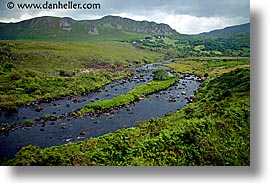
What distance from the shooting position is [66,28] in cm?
756

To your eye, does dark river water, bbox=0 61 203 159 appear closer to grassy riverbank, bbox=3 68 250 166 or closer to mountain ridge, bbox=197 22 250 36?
grassy riverbank, bbox=3 68 250 166

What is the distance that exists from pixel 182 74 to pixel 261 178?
4.77 m

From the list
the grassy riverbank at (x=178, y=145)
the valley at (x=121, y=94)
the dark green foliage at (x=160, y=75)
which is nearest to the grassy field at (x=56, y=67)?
the valley at (x=121, y=94)

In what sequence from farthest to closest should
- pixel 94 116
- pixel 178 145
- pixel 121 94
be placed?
pixel 121 94 → pixel 94 116 → pixel 178 145

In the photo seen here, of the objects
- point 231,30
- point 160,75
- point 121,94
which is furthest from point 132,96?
point 231,30

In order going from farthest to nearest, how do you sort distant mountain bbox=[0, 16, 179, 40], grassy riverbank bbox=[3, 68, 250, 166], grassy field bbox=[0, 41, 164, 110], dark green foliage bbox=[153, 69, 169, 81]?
dark green foliage bbox=[153, 69, 169, 81] → grassy field bbox=[0, 41, 164, 110] → distant mountain bbox=[0, 16, 179, 40] → grassy riverbank bbox=[3, 68, 250, 166]

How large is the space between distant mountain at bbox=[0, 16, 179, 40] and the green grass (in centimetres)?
192

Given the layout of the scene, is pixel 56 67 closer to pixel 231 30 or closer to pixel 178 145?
pixel 178 145

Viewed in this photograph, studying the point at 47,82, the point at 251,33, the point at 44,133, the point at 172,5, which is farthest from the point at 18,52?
the point at 251,33

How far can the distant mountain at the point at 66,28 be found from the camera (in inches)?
261

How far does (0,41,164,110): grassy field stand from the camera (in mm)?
7223

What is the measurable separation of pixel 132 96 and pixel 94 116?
1.72 metres

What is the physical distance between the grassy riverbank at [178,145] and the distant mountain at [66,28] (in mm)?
2650

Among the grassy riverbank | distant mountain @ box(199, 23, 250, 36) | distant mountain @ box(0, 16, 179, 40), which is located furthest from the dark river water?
distant mountain @ box(199, 23, 250, 36)
